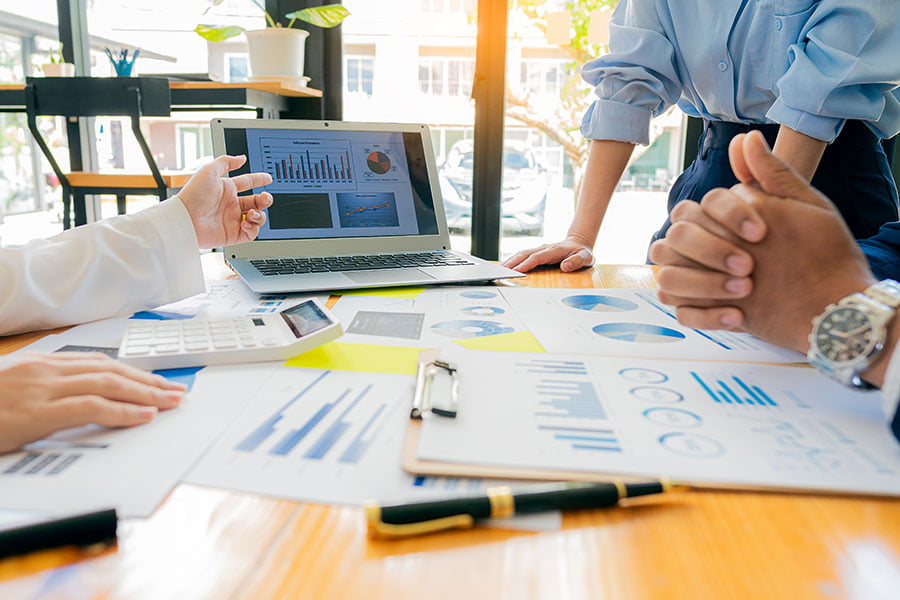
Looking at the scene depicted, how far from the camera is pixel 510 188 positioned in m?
2.49

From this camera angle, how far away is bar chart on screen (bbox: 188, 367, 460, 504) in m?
0.39

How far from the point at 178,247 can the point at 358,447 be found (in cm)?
52

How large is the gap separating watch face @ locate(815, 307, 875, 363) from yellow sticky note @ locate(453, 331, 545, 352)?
0.25m

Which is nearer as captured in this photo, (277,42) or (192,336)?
(192,336)

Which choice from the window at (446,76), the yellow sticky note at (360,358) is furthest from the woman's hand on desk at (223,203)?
the window at (446,76)

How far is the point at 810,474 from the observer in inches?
15.8

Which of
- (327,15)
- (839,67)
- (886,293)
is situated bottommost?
(886,293)

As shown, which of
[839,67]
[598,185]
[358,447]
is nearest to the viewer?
[358,447]

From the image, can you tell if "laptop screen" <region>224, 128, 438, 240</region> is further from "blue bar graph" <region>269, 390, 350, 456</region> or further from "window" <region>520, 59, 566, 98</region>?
"window" <region>520, 59, 566, 98</region>

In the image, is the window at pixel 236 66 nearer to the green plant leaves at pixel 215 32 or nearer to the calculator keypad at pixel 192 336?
the green plant leaves at pixel 215 32

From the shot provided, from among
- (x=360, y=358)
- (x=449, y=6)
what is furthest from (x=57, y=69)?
(x=360, y=358)

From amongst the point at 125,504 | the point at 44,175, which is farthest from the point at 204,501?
the point at 44,175

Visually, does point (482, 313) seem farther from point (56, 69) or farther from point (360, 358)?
point (56, 69)

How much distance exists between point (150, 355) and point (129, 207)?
265cm
